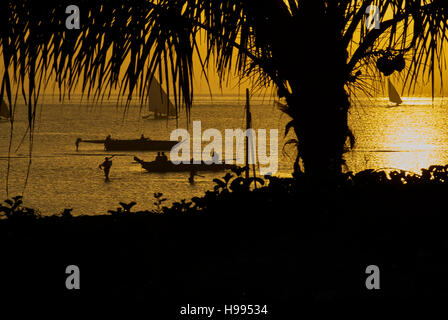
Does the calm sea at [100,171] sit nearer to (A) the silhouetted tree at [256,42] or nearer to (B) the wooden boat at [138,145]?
(B) the wooden boat at [138,145]

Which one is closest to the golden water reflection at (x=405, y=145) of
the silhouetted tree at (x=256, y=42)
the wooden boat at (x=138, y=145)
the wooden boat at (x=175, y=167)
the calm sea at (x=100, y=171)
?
the calm sea at (x=100, y=171)

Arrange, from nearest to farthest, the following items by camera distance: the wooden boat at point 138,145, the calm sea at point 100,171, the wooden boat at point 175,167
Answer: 1. the calm sea at point 100,171
2. the wooden boat at point 175,167
3. the wooden boat at point 138,145

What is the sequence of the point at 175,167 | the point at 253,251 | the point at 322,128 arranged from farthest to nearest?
the point at 175,167, the point at 322,128, the point at 253,251

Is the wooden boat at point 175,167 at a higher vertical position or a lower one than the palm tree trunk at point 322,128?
lower

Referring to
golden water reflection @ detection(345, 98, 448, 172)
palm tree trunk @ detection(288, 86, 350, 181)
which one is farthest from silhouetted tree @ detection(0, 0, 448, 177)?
golden water reflection @ detection(345, 98, 448, 172)

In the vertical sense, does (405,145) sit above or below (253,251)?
above

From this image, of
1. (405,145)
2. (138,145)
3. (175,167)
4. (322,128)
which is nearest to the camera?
(322,128)

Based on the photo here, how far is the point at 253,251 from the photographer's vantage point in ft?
15.7

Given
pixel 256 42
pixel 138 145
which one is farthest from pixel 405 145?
pixel 256 42

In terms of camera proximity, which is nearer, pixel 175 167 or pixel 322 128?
pixel 322 128

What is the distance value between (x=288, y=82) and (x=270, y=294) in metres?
2.23

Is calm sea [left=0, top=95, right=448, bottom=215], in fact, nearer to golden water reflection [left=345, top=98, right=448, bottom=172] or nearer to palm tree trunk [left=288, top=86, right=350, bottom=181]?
golden water reflection [left=345, top=98, right=448, bottom=172]

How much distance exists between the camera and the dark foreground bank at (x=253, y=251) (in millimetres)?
4020

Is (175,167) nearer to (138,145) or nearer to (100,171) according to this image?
(100,171)
